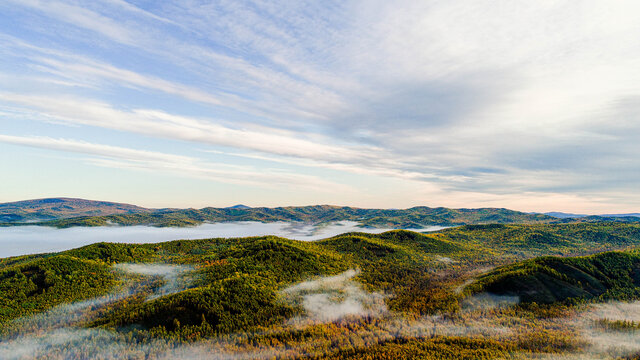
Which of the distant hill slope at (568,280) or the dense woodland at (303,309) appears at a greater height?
the distant hill slope at (568,280)

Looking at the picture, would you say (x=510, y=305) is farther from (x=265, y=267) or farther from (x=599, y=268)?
(x=265, y=267)

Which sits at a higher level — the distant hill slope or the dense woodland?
the distant hill slope

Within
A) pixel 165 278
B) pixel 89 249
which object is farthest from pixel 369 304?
pixel 89 249

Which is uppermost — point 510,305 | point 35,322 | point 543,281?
point 543,281

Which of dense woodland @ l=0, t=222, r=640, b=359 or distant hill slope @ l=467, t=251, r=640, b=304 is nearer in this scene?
dense woodland @ l=0, t=222, r=640, b=359

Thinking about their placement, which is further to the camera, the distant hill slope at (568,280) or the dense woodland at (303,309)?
the distant hill slope at (568,280)
